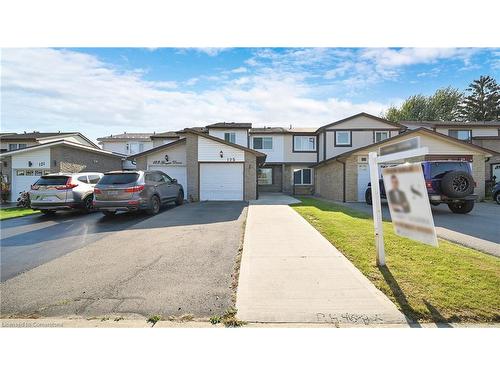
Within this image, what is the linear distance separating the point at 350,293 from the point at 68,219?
1069 centimetres

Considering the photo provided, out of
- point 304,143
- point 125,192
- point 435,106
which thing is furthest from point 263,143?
point 435,106

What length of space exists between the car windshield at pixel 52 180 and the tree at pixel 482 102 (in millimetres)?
57401

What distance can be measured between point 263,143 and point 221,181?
9.79m

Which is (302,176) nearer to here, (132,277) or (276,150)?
(276,150)

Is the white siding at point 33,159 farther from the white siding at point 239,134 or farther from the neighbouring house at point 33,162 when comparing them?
the white siding at point 239,134

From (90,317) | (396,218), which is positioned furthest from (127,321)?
(396,218)

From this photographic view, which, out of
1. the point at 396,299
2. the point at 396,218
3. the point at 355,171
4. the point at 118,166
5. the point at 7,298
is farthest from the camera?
the point at 118,166

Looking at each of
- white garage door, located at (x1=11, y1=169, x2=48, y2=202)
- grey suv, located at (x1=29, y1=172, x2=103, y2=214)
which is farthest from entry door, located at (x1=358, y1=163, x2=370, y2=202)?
white garage door, located at (x1=11, y1=169, x2=48, y2=202)

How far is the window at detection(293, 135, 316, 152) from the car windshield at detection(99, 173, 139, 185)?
693 inches

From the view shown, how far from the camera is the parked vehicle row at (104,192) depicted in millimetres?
9430

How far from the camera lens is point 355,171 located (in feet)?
52.7

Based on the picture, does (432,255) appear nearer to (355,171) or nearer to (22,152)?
(355,171)

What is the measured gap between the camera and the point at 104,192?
371 inches

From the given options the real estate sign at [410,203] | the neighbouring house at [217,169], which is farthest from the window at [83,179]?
the real estate sign at [410,203]
